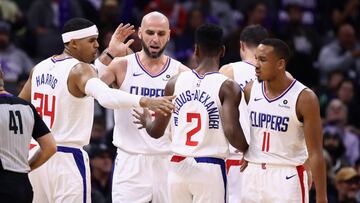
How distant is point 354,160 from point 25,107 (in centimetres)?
877

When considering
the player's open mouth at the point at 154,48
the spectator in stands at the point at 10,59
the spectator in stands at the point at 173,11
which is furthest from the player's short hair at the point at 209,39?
the spectator in stands at the point at 173,11

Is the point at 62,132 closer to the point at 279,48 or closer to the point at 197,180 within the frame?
the point at 197,180

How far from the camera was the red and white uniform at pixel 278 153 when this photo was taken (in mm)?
10242

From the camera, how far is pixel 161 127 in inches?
415

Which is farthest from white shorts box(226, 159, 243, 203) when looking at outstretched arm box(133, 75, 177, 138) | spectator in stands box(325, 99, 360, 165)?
spectator in stands box(325, 99, 360, 165)

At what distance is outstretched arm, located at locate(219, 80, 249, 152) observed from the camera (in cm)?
1027

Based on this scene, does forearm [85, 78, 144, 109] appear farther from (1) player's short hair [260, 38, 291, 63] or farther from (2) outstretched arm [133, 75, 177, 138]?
(1) player's short hair [260, 38, 291, 63]

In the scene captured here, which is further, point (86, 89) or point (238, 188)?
point (238, 188)

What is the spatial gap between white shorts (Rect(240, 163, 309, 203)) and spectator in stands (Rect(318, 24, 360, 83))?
867cm

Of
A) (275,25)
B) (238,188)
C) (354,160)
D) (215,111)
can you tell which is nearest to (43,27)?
(275,25)

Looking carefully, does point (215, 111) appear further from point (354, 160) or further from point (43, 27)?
point (43, 27)

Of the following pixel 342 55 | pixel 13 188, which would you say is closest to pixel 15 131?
pixel 13 188

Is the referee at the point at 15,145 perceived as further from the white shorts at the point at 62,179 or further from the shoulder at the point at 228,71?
the shoulder at the point at 228,71

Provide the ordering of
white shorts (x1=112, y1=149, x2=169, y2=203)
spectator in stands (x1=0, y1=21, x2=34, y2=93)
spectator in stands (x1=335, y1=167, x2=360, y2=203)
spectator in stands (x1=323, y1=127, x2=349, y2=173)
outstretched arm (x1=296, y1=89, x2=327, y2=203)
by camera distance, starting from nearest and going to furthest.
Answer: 1. outstretched arm (x1=296, y1=89, x2=327, y2=203)
2. white shorts (x1=112, y1=149, x2=169, y2=203)
3. spectator in stands (x1=335, y1=167, x2=360, y2=203)
4. spectator in stands (x1=323, y1=127, x2=349, y2=173)
5. spectator in stands (x1=0, y1=21, x2=34, y2=93)
